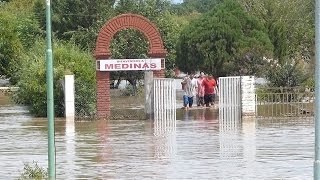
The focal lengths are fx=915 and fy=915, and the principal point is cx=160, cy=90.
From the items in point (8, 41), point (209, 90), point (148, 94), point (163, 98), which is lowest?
point (163, 98)

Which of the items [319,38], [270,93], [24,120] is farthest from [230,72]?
[319,38]

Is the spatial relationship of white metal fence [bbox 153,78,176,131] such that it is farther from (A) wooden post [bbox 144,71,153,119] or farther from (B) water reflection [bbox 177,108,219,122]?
(B) water reflection [bbox 177,108,219,122]

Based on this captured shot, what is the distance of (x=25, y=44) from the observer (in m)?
62.4

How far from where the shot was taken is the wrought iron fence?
1423 inches

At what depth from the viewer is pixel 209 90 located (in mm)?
40688

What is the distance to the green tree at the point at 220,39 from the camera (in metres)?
50.0

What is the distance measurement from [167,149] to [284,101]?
1521 cm

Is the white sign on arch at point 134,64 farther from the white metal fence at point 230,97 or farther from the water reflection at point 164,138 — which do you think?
the white metal fence at point 230,97

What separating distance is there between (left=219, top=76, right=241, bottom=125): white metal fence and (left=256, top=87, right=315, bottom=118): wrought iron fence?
104 centimetres

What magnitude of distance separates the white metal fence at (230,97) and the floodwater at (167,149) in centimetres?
169

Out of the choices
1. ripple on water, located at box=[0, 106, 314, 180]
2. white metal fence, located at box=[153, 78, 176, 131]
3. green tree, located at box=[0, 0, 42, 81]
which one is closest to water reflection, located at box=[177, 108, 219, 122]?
white metal fence, located at box=[153, 78, 176, 131]

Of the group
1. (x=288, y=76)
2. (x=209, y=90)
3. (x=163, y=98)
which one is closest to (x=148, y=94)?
(x=163, y=98)

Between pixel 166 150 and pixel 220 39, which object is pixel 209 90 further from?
pixel 166 150

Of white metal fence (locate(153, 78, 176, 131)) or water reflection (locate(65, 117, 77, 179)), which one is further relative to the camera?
white metal fence (locate(153, 78, 176, 131))
